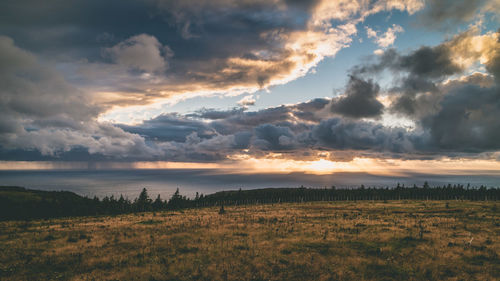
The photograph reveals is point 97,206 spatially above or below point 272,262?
below

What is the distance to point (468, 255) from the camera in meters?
17.6

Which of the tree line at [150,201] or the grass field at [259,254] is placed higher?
the grass field at [259,254]

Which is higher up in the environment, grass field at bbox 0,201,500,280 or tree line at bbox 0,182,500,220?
grass field at bbox 0,201,500,280

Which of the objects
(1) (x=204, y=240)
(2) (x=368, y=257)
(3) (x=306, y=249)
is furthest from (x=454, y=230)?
(1) (x=204, y=240)

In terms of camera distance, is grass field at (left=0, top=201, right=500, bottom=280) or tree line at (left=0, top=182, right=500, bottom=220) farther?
tree line at (left=0, top=182, right=500, bottom=220)

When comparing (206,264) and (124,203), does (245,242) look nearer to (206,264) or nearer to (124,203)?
(206,264)

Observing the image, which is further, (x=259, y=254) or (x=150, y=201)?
(x=150, y=201)

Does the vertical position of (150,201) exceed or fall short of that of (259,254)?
it falls short

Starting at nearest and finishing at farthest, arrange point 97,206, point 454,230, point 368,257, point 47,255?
1. point 368,257
2. point 47,255
3. point 454,230
4. point 97,206

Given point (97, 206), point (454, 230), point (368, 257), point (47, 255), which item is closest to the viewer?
point (368, 257)

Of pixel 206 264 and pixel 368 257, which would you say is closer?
pixel 206 264

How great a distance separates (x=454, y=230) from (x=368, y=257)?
53.9 feet

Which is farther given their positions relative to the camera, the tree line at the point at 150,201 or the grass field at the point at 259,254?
the tree line at the point at 150,201

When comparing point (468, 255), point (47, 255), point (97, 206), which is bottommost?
point (97, 206)
